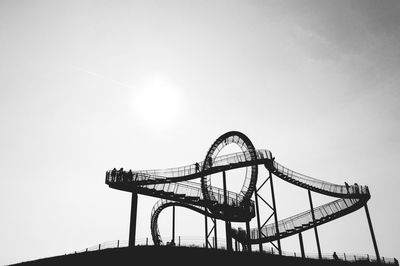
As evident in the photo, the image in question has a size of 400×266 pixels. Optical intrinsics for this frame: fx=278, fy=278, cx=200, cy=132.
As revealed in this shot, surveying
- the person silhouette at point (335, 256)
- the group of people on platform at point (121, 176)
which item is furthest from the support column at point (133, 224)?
the person silhouette at point (335, 256)

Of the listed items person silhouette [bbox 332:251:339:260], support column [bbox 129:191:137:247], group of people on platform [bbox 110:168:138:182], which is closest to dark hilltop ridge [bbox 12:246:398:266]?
support column [bbox 129:191:137:247]

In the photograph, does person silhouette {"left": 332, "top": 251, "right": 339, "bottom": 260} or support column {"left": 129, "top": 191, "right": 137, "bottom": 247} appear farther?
person silhouette {"left": 332, "top": 251, "right": 339, "bottom": 260}

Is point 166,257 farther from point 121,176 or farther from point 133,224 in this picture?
point 121,176

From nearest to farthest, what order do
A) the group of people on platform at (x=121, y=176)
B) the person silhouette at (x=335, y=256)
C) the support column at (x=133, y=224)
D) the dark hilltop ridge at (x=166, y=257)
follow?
the dark hilltop ridge at (x=166, y=257), the support column at (x=133, y=224), the group of people on platform at (x=121, y=176), the person silhouette at (x=335, y=256)

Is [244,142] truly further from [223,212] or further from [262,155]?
[223,212]

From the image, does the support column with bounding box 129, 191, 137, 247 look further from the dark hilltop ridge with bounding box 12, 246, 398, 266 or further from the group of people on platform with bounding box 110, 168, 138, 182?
the dark hilltop ridge with bounding box 12, 246, 398, 266

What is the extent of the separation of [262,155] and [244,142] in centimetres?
267

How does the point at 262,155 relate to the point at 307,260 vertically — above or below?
above

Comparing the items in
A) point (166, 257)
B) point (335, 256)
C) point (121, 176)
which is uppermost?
point (121, 176)

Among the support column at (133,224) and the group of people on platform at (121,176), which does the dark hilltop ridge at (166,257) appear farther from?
the group of people on platform at (121,176)

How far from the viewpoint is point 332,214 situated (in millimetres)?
21500

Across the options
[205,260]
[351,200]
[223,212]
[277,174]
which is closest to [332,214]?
[351,200]

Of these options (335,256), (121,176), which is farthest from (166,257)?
(335,256)

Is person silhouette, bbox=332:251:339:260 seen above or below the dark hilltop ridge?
below
